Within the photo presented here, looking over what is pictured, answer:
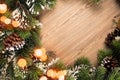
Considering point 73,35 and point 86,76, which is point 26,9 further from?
point 86,76

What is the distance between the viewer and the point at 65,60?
1383 millimetres

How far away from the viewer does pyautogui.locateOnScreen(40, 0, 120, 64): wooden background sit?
1385 mm

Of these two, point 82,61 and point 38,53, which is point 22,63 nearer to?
point 38,53

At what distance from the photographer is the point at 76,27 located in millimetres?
1395

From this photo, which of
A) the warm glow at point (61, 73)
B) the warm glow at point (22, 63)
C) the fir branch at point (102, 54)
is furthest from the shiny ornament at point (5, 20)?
the fir branch at point (102, 54)

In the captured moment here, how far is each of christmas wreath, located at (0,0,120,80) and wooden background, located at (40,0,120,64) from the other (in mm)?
82

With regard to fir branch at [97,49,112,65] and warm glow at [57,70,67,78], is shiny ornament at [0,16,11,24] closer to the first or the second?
warm glow at [57,70,67,78]

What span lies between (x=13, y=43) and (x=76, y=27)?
0.97ft

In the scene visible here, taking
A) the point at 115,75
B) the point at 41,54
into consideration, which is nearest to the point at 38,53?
the point at 41,54

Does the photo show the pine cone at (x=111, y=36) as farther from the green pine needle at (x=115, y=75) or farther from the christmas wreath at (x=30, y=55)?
the green pine needle at (x=115, y=75)

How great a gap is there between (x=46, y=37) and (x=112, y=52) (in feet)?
0.87

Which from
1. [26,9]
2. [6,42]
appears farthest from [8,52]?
[26,9]

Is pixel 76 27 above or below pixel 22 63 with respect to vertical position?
above

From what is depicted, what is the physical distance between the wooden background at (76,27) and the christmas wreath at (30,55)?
0.08 metres
